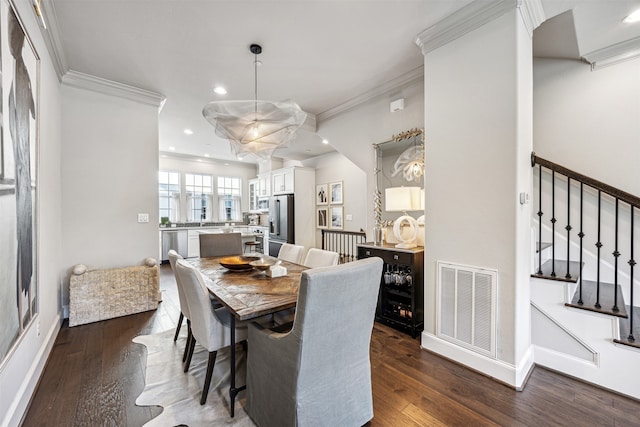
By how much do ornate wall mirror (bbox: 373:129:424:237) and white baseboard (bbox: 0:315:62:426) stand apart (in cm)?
334

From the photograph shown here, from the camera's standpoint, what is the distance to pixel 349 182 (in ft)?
18.7

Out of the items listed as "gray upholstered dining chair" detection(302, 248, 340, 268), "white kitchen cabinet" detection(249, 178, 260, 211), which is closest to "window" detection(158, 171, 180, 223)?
"white kitchen cabinet" detection(249, 178, 260, 211)

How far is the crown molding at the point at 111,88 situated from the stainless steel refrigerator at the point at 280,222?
3143 mm

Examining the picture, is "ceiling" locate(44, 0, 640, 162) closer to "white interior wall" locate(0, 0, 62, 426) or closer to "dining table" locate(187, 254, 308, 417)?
"white interior wall" locate(0, 0, 62, 426)

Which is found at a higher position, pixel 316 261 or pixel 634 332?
pixel 316 261

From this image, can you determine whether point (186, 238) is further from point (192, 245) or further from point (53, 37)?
point (53, 37)

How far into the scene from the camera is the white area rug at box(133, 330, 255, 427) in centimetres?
165

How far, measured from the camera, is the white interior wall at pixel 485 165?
199 cm

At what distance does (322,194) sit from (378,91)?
317 centimetres

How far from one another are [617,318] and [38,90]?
14.8ft

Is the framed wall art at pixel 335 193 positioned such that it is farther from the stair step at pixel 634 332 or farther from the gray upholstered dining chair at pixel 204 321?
the stair step at pixel 634 332

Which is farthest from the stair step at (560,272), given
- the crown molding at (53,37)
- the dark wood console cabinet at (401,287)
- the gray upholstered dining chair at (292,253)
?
Answer: the crown molding at (53,37)

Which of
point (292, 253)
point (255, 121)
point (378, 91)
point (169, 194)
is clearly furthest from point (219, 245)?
point (169, 194)

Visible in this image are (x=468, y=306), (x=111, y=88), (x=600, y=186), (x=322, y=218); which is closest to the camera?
(x=600, y=186)
